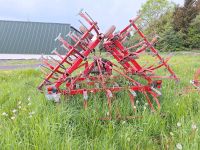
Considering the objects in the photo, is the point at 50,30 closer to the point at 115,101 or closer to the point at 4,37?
the point at 4,37

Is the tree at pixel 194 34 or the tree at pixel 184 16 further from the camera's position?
the tree at pixel 184 16

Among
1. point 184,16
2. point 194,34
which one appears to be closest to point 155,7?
point 184,16

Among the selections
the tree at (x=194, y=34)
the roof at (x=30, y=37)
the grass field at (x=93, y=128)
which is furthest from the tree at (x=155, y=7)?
the grass field at (x=93, y=128)

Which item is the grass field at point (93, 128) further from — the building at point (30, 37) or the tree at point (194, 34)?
the tree at point (194, 34)

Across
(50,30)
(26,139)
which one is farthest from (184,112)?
(50,30)

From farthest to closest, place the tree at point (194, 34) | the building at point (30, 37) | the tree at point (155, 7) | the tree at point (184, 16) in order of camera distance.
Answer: the tree at point (155, 7) < the tree at point (184, 16) < the tree at point (194, 34) < the building at point (30, 37)

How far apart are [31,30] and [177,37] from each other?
16.5 metres

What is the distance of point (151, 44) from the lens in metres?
4.03

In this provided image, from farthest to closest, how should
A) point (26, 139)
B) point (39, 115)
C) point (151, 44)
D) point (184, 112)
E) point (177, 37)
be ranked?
1. point (177, 37)
2. point (151, 44)
3. point (184, 112)
4. point (39, 115)
5. point (26, 139)

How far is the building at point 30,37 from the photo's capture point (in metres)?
22.3

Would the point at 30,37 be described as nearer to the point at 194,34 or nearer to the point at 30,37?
the point at 30,37

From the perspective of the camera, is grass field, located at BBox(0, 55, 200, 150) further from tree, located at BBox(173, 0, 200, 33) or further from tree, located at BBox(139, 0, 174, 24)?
tree, located at BBox(139, 0, 174, 24)

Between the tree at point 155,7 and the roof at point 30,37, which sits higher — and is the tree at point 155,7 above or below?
above

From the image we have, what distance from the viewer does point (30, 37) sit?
22.6 meters
